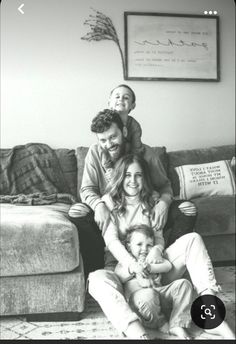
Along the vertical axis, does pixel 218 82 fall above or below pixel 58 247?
above

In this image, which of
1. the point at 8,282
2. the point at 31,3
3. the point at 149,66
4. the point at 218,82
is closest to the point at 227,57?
the point at 218,82

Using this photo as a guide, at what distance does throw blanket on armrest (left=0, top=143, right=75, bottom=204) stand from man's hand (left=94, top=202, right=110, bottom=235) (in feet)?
0.35

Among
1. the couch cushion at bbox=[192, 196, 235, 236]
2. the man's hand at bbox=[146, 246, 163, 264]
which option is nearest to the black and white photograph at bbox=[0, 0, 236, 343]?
the man's hand at bbox=[146, 246, 163, 264]

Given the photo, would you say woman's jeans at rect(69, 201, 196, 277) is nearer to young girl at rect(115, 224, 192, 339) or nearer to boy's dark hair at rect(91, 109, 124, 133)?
young girl at rect(115, 224, 192, 339)

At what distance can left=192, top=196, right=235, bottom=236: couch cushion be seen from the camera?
150 centimetres

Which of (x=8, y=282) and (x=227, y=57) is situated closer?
(x=227, y=57)

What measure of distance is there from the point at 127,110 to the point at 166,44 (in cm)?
18

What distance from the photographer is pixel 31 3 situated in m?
1.00

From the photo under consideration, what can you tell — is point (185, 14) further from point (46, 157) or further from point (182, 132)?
point (46, 157)

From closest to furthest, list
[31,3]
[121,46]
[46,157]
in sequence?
[31,3], [121,46], [46,157]

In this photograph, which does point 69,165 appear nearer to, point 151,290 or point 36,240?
point 36,240

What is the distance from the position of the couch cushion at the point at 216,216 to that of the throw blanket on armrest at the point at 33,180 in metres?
0.49

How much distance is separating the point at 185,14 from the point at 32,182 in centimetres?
58

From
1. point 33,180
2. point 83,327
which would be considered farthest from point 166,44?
point 83,327
